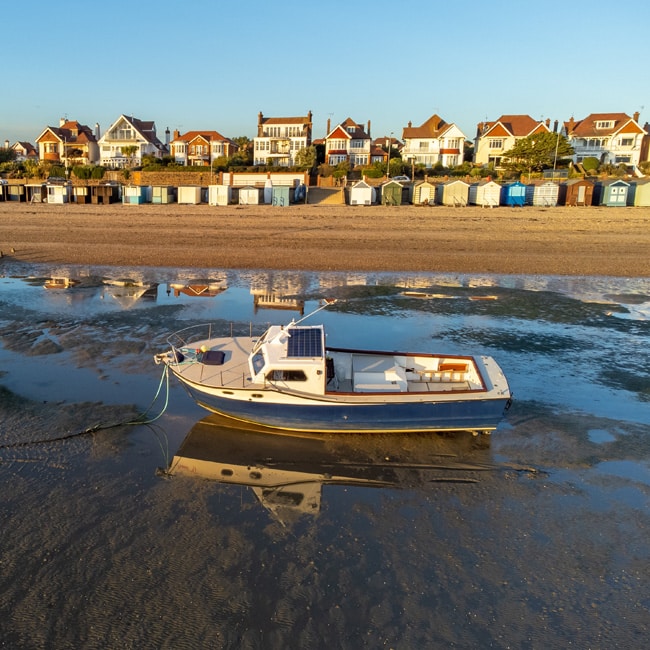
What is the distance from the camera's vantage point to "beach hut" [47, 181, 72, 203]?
190 ft

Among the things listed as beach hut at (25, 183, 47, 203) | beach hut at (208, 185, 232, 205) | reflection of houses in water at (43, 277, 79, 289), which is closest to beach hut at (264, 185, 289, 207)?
beach hut at (208, 185, 232, 205)

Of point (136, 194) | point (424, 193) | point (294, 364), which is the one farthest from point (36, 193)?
point (294, 364)

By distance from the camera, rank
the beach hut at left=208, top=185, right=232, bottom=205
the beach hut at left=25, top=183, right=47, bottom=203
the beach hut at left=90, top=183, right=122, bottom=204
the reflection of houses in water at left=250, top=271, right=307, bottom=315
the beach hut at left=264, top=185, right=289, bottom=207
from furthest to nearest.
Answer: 1. the beach hut at left=25, top=183, right=47, bottom=203
2. the beach hut at left=90, top=183, right=122, bottom=204
3. the beach hut at left=208, top=185, right=232, bottom=205
4. the beach hut at left=264, top=185, right=289, bottom=207
5. the reflection of houses in water at left=250, top=271, right=307, bottom=315

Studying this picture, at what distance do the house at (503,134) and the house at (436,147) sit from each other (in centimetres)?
336

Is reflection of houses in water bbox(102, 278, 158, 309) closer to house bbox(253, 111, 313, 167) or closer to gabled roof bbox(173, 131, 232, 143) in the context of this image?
house bbox(253, 111, 313, 167)

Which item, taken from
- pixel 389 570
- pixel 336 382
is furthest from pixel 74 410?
pixel 389 570

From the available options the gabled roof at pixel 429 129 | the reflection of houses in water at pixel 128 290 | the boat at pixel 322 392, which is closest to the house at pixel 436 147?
the gabled roof at pixel 429 129

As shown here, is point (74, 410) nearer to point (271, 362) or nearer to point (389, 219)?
point (271, 362)

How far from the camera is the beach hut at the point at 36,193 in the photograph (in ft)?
194

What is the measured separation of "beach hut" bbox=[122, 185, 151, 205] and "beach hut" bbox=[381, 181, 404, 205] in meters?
23.3

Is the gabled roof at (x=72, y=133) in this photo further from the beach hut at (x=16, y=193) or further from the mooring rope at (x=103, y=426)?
the mooring rope at (x=103, y=426)

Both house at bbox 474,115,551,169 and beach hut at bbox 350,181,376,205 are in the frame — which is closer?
beach hut at bbox 350,181,376,205

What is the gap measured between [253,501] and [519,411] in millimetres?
7088

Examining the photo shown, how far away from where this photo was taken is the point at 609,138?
263 feet
